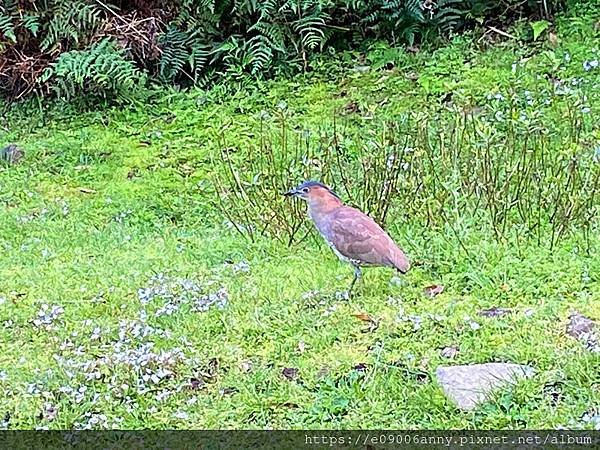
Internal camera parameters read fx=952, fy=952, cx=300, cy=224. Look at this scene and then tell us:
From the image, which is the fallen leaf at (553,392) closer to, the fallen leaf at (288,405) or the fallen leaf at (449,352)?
the fallen leaf at (449,352)

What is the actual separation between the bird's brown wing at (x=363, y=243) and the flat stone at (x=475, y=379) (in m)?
0.77

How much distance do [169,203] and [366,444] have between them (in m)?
3.85

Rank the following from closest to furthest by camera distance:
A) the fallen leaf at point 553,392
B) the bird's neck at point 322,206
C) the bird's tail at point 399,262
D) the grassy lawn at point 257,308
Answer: the fallen leaf at point 553,392 < the grassy lawn at point 257,308 < the bird's tail at point 399,262 < the bird's neck at point 322,206

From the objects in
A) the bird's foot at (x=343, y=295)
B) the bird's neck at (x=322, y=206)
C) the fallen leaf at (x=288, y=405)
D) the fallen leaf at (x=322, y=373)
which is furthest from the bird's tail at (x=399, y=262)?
the fallen leaf at (x=288, y=405)

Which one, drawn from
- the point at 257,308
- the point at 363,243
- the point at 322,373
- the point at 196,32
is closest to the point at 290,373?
the point at 322,373

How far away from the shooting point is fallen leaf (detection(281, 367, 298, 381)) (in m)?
4.15

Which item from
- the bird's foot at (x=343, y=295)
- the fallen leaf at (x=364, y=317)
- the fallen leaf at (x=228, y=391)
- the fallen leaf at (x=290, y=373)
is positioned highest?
the fallen leaf at (x=364, y=317)

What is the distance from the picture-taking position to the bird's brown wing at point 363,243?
4.62 meters

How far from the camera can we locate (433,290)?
15.8 ft

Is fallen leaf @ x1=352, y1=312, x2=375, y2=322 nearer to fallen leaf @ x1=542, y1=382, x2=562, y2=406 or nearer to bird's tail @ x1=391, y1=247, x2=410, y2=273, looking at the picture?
bird's tail @ x1=391, y1=247, x2=410, y2=273

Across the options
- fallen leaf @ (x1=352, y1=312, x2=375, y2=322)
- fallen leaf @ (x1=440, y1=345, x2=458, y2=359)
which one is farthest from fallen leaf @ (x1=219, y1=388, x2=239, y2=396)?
fallen leaf @ (x1=440, y1=345, x2=458, y2=359)

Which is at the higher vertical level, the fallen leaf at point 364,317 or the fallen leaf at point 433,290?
the fallen leaf at point 364,317

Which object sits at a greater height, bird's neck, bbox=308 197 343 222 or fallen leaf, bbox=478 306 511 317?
bird's neck, bbox=308 197 343 222

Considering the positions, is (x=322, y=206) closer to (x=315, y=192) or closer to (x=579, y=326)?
(x=315, y=192)
